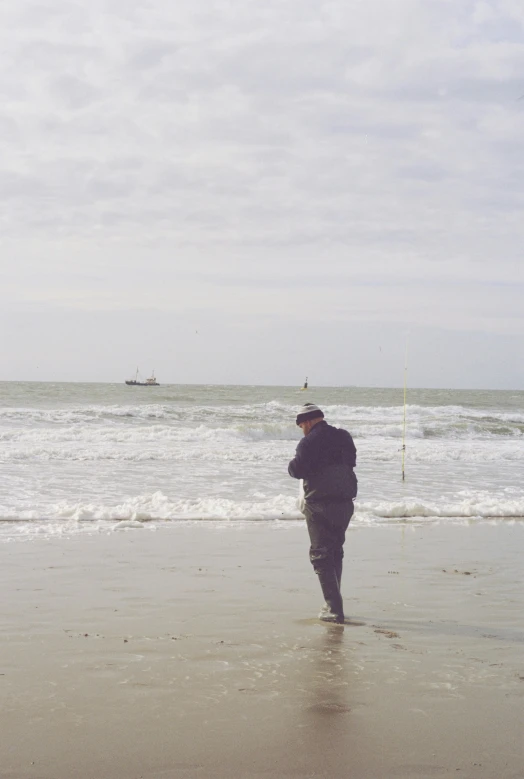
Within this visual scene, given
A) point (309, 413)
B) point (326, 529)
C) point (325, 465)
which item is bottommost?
point (326, 529)

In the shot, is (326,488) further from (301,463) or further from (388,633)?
(388,633)

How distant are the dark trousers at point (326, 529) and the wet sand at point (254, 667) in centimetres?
38

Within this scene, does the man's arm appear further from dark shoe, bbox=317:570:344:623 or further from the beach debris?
the beach debris

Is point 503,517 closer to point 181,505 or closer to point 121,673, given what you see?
point 181,505

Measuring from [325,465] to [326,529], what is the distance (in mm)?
427

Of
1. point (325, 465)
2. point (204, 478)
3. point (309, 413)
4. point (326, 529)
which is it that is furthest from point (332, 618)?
point (204, 478)

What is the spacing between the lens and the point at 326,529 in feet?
16.2

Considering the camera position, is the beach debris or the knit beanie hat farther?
the knit beanie hat

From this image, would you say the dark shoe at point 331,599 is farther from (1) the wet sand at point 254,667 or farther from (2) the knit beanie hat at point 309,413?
(2) the knit beanie hat at point 309,413

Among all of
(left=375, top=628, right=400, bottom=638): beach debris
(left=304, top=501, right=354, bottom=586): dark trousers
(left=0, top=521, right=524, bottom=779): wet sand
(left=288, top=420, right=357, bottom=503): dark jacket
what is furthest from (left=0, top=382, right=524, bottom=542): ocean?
(left=375, top=628, right=400, bottom=638): beach debris

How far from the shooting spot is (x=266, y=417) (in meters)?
32.2

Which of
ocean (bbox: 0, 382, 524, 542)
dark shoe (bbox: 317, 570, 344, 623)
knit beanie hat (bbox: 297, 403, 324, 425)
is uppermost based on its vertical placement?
knit beanie hat (bbox: 297, 403, 324, 425)

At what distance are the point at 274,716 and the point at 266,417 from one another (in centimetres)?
2885

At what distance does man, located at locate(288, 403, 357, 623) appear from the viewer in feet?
15.9
